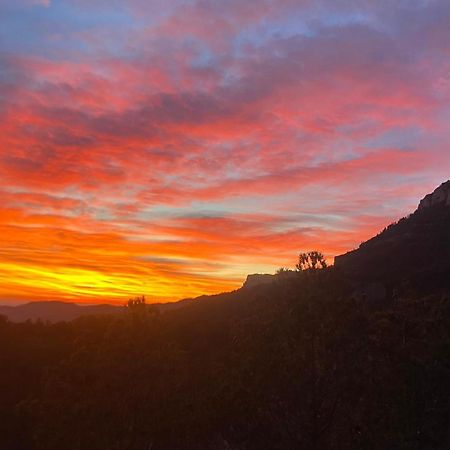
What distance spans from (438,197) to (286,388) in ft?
432

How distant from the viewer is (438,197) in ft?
432

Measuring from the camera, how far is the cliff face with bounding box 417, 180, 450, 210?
5030 inches

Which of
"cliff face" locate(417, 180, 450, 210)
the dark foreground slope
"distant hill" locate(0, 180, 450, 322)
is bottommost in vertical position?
the dark foreground slope

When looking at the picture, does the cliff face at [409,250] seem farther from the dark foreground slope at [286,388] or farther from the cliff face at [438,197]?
the dark foreground slope at [286,388]

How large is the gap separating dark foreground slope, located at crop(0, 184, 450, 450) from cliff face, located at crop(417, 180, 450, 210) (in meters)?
122

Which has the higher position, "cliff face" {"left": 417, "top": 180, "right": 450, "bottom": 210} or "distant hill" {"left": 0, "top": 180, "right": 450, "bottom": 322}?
"cliff face" {"left": 417, "top": 180, "right": 450, "bottom": 210}

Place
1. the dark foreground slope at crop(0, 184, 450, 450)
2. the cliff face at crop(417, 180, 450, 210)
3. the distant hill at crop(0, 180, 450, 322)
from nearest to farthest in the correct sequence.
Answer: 1. the dark foreground slope at crop(0, 184, 450, 450)
2. the distant hill at crop(0, 180, 450, 322)
3. the cliff face at crop(417, 180, 450, 210)

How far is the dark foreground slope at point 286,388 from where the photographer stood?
44.8 feet

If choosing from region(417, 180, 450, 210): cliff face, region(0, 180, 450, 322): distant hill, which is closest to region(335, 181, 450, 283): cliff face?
region(0, 180, 450, 322): distant hill

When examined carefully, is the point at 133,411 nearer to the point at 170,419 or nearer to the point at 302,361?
the point at 170,419

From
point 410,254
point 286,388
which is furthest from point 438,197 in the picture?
point 286,388

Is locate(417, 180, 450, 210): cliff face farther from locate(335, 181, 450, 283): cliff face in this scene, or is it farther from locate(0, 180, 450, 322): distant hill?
locate(335, 181, 450, 283): cliff face

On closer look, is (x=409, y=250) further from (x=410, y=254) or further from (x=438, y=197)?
(x=438, y=197)

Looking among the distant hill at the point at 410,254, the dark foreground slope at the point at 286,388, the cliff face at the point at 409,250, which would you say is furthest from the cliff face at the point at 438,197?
the dark foreground slope at the point at 286,388
